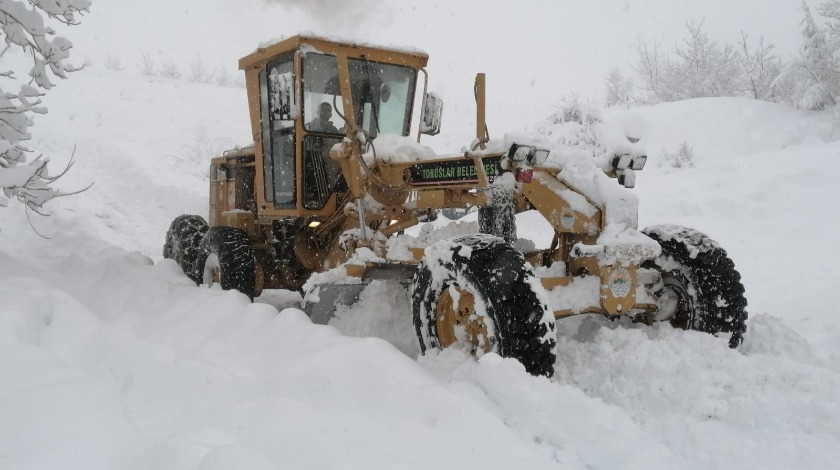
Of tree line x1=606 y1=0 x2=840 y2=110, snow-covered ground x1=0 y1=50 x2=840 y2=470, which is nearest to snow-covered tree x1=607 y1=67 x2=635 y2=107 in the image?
tree line x1=606 y1=0 x2=840 y2=110

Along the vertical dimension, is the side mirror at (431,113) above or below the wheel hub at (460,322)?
above

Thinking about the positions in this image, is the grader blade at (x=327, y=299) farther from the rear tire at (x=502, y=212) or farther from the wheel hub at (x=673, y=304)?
the wheel hub at (x=673, y=304)

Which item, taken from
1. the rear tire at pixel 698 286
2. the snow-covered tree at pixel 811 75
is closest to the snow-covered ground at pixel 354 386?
the rear tire at pixel 698 286

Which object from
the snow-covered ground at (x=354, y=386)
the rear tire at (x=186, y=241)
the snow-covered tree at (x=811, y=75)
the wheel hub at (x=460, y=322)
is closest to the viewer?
the snow-covered ground at (x=354, y=386)

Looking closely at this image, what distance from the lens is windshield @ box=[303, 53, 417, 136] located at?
233 inches

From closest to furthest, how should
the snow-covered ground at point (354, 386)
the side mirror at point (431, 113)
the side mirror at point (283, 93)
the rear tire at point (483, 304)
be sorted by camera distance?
the snow-covered ground at point (354, 386) < the rear tire at point (483, 304) < the side mirror at point (283, 93) < the side mirror at point (431, 113)

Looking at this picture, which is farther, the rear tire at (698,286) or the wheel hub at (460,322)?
the rear tire at (698,286)

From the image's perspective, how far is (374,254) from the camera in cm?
521

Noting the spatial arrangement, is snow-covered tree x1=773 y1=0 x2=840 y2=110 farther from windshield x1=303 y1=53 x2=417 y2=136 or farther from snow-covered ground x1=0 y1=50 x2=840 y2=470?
windshield x1=303 y1=53 x2=417 y2=136

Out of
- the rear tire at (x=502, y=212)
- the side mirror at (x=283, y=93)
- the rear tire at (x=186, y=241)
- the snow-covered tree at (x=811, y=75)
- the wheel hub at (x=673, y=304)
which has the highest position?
the snow-covered tree at (x=811, y=75)

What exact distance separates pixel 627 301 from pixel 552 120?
12545mm

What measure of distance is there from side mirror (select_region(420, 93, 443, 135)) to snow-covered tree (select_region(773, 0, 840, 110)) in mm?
12136

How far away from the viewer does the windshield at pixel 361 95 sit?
233 inches

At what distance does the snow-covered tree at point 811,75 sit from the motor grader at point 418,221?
12.2 meters
